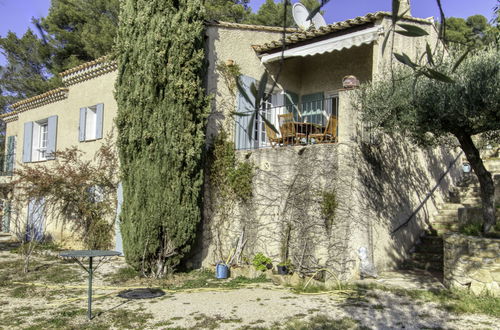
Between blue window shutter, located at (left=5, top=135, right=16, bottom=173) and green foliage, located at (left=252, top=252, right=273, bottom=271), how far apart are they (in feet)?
51.9

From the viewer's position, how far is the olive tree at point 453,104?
8531 millimetres

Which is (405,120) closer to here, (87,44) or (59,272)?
(59,272)

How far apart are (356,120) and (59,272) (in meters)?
9.72

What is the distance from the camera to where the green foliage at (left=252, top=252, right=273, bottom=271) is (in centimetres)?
1159

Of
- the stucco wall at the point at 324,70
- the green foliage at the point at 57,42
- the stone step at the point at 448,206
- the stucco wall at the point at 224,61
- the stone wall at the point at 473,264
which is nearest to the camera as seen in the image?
the stone wall at the point at 473,264

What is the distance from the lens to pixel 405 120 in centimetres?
939

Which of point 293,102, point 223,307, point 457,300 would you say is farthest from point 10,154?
point 457,300

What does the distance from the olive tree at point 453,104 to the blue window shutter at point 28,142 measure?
1602cm

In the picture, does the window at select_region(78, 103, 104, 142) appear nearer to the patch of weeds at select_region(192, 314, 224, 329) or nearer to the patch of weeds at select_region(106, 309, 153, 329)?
the patch of weeds at select_region(106, 309, 153, 329)

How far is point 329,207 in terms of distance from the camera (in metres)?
10.8

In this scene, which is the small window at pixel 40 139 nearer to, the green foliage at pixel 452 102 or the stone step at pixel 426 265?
the green foliage at pixel 452 102

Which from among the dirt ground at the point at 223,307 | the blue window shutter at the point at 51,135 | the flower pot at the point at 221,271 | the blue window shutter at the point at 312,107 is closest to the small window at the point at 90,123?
the blue window shutter at the point at 51,135

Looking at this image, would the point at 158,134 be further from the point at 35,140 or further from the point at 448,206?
the point at 35,140

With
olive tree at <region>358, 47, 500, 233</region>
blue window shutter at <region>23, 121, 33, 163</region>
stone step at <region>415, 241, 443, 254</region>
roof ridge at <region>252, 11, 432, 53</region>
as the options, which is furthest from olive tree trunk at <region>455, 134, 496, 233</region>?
blue window shutter at <region>23, 121, 33, 163</region>
